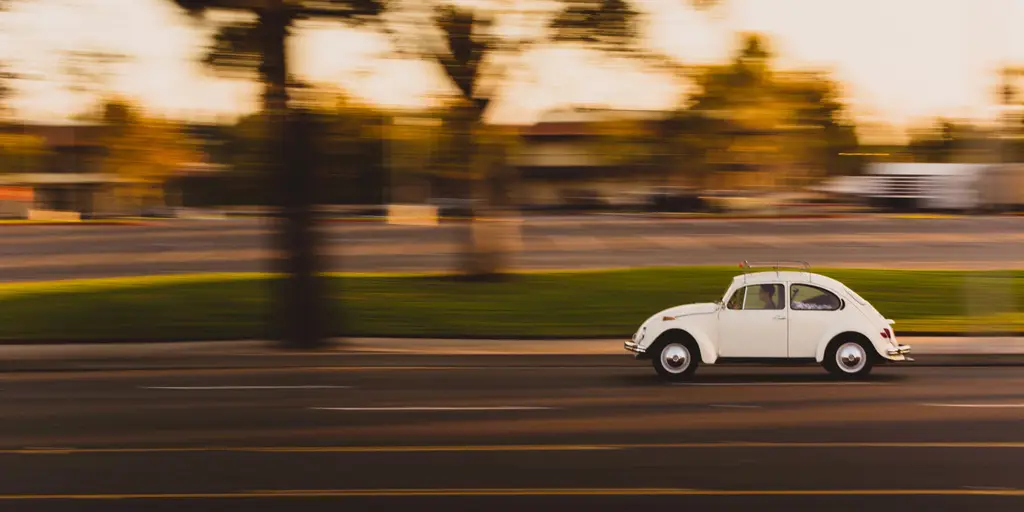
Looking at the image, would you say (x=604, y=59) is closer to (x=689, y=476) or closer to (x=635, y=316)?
(x=635, y=316)

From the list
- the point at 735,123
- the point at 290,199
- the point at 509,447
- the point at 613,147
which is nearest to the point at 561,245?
the point at 613,147

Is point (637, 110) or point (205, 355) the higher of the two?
point (637, 110)

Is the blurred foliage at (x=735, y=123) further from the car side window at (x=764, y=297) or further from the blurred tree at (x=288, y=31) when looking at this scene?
the car side window at (x=764, y=297)

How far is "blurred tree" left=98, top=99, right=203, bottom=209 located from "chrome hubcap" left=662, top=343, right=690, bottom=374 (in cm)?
923

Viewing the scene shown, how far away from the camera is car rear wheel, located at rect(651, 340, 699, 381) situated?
1444cm

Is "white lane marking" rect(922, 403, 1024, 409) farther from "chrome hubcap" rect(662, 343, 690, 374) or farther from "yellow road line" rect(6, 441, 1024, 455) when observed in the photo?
"chrome hubcap" rect(662, 343, 690, 374)

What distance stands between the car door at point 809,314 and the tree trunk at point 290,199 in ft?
26.8

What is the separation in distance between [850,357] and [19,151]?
482 inches

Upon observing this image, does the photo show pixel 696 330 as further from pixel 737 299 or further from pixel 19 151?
pixel 19 151

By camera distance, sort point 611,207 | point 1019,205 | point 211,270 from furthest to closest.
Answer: point 611,207 → point 1019,205 → point 211,270

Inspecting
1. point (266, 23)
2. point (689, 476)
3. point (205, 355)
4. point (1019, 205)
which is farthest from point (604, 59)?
point (1019, 205)

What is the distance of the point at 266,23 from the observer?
1866cm

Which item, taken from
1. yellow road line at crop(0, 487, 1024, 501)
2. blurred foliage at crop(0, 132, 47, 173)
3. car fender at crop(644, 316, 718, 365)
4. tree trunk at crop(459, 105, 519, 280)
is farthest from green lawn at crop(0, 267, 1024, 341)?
yellow road line at crop(0, 487, 1024, 501)

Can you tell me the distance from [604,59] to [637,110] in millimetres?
1430
